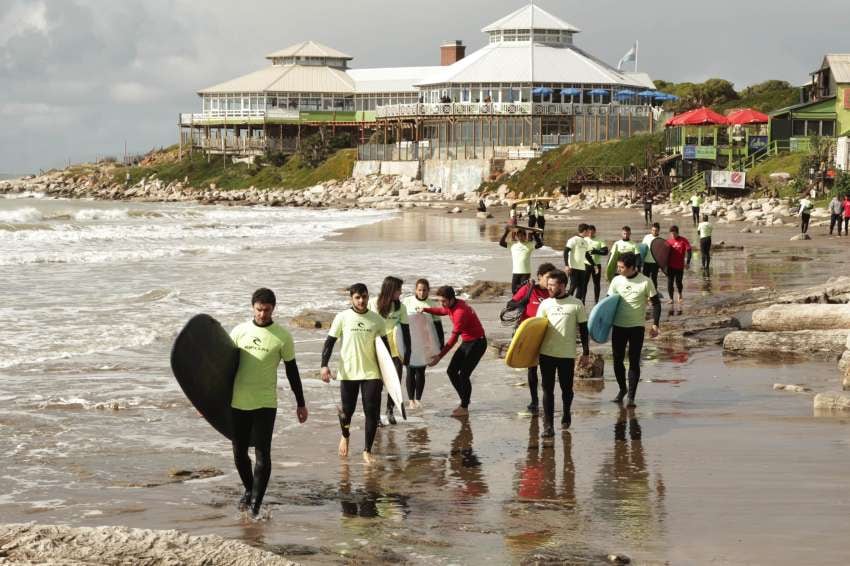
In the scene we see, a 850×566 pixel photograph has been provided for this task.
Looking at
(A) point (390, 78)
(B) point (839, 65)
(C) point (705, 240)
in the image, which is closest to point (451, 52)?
(A) point (390, 78)

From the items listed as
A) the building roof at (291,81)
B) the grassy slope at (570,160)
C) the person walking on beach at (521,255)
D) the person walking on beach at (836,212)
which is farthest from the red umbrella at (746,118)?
the building roof at (291,81)

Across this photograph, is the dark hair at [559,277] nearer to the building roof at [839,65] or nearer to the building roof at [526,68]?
the building roof at [839,65]

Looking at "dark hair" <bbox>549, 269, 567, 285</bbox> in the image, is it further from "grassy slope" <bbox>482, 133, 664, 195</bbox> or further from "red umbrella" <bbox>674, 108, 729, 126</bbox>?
"grassy slope" <bbox>482, 133, 664, 195</bbox>

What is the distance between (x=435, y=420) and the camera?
12.0 m

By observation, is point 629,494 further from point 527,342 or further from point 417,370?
point 417,370

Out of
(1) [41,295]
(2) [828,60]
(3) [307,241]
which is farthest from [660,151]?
(1) [41,295]

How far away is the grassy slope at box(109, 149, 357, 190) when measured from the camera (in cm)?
9869

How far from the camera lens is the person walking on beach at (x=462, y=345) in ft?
40.2

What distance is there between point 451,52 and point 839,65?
56547mm

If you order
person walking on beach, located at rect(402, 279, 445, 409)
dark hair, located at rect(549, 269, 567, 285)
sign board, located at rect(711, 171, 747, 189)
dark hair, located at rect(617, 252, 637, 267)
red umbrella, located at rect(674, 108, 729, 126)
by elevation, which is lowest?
person walking on beach, located at rect(402, 279, 445, 409)

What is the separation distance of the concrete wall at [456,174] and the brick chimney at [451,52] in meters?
28.6

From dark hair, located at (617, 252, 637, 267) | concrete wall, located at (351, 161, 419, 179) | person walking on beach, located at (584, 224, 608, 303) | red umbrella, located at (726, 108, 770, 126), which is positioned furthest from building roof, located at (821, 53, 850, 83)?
dark hair, located at (617, 252, 637, 267)

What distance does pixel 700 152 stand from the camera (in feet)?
195

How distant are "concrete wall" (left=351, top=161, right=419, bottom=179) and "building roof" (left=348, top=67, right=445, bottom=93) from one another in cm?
1496
